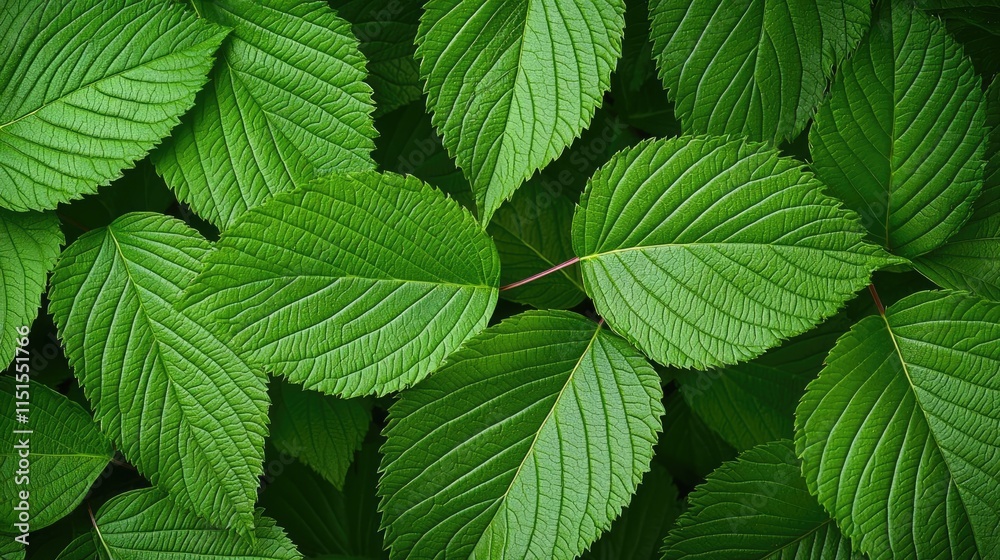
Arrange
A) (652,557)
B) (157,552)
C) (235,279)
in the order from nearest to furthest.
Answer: (235,279), (157,552), (652,557)

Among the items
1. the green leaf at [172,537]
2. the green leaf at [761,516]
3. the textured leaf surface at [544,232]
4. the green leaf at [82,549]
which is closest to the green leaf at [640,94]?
the textured leaf surface at [544,232]

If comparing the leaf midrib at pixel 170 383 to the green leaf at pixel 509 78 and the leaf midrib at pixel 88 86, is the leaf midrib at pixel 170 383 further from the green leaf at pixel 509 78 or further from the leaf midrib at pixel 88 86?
the green leaf at pixel 509 78

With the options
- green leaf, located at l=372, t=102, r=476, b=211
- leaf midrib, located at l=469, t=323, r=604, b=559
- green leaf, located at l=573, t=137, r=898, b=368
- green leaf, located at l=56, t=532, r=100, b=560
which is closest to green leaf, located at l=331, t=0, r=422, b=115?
green leaf, located at l=372, t=102, r=476, b=211

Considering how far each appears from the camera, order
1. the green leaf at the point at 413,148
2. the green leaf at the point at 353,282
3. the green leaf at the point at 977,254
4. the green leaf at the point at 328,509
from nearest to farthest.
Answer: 1. the green leaf at the point at 353,282
2. the green leaf at the point at 977,254
3. the green leaf at the point at 413,148
4. the green leaf at the point at 328,509

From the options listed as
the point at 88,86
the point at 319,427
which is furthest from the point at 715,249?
the point at 88,86

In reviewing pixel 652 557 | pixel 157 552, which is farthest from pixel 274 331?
pixel 652 557

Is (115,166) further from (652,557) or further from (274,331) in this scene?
(652,557)
